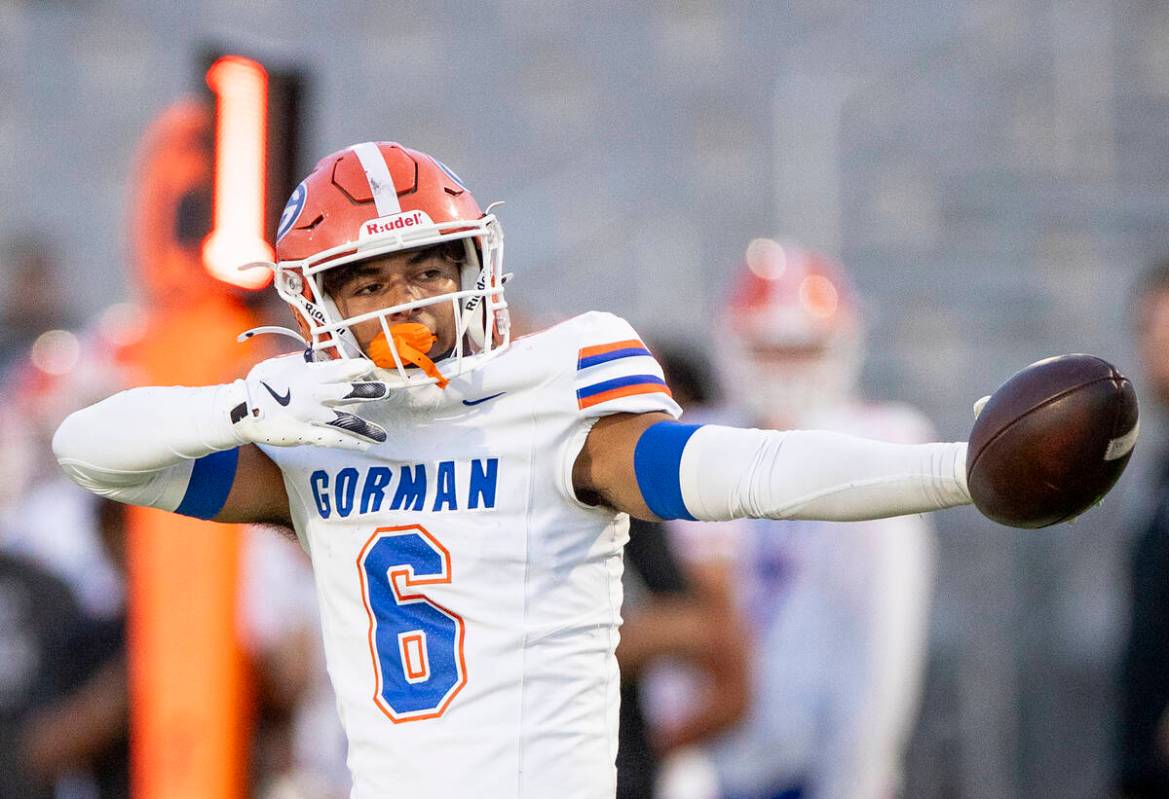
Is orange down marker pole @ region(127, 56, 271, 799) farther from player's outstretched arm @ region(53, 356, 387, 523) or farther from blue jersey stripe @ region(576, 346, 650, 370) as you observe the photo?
blue jersey stripe @ region(576, 346, 650, 370)

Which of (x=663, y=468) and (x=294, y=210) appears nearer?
(x=663, y=468)

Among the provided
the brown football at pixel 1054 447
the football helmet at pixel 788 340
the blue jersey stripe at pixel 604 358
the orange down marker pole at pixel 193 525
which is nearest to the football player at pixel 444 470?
the blue jersey stripe at pixel 604 358

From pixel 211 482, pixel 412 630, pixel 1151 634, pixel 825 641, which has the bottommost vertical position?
pixel 825 641

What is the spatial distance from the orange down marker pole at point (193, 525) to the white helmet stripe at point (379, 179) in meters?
1.41

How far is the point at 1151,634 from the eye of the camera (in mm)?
4406

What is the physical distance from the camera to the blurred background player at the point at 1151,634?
4.36m

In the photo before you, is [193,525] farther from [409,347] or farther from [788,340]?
[788,340]

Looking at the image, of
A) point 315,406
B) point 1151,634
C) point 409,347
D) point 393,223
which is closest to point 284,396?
point 315,406

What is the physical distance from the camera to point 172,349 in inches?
161

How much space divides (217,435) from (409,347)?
274 mm

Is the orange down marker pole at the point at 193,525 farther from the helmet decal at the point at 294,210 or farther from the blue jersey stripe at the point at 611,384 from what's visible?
the blue jersey stripe at the point at 611,384

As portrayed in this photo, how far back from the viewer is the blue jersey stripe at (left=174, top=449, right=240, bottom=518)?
101 inches

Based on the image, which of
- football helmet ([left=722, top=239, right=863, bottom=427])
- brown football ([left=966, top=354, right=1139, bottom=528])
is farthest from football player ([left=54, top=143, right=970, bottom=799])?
football helmet ([left=722, top=239, right=863, bottom=427])

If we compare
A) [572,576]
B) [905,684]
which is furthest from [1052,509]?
[905,684]
